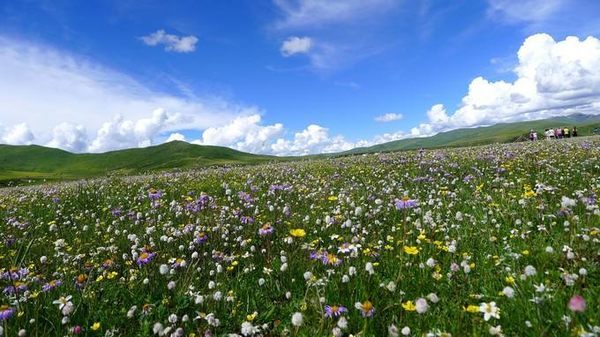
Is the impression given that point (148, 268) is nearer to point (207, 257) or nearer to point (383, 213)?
point (207, 257)

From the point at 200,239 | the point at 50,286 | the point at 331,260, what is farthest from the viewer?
the point at 200,239

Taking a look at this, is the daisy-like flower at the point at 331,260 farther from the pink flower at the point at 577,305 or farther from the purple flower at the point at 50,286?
the purple flower at the point at 50,286

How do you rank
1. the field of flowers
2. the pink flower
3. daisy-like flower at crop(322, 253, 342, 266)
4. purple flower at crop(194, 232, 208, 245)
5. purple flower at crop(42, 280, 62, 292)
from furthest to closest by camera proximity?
1. purple flower at crop(194, 232, 208, 245)
2. daisy-like flower at crop(322, 253, 342, 266)
3. purple flower at crop(42, 280, 62, 292)
4. the field of flowers
5. the pink flower

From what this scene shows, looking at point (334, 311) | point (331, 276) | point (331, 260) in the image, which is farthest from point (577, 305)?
point (331, 276)

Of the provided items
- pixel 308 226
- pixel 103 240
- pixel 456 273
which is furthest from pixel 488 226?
pixel 103 240

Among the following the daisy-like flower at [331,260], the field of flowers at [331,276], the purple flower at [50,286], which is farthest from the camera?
the daisy-like flower at [331,260]

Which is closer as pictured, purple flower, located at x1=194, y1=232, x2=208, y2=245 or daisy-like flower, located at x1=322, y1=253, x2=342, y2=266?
daisy-like flower, located at x1=322, y1=253, x2=342, y2=266

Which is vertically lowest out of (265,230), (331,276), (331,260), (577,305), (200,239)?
(331,276)

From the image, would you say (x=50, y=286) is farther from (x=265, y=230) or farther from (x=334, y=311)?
(x=334, y=311)

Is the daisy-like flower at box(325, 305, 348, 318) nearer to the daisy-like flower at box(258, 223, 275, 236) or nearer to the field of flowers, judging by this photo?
the field of flowers

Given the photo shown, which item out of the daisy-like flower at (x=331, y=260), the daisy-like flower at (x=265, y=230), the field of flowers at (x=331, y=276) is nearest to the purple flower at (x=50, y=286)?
the field of flowers at (x=331, y=276)

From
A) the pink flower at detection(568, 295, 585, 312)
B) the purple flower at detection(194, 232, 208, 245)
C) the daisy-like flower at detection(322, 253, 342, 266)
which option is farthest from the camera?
the purple flower at detection(194, 232, 208, 245)

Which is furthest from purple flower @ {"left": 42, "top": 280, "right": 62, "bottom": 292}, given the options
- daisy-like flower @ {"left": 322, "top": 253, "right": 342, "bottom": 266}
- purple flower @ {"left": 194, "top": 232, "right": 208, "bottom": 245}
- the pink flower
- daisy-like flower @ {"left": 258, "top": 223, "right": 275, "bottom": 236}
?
the pink flower

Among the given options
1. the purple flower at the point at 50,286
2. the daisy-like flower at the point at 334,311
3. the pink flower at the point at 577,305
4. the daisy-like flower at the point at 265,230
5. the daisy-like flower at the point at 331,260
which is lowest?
the daisy-like flower at the point at 334,311
